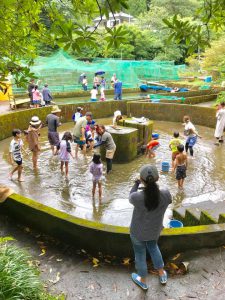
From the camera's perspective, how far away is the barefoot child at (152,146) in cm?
1062

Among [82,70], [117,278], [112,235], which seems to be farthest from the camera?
[82,70]

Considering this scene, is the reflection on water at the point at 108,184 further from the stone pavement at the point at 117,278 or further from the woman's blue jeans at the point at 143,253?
the woman's blue jeans at the point at 143,253

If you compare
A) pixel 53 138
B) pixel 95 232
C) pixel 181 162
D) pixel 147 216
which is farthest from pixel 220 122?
pixel 147 216

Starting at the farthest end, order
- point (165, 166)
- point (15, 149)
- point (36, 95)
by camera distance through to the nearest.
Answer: point (36, 95) < point (165, 166) < point (15, 149)

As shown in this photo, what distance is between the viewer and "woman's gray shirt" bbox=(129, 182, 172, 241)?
3.86 m

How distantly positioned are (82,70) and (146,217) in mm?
22666

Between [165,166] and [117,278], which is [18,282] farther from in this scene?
[165,166]

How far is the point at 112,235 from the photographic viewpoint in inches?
188

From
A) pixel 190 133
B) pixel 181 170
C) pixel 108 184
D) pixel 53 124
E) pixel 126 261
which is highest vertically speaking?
pixel 53 124

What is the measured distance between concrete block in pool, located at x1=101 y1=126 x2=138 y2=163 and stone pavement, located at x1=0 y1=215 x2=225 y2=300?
5.79 meters

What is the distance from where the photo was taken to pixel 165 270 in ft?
15.1

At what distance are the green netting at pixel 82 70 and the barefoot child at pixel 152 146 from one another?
1410 centimetres

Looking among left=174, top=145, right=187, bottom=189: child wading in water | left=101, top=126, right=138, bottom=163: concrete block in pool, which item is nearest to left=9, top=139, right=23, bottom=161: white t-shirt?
left=101, top=126, right=138, bottom=163: concrete block in pool

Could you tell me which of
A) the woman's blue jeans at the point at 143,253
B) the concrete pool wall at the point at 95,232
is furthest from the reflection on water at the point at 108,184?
the woman's blue jeans at the point at 143,253
